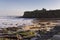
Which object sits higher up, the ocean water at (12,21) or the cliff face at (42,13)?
the cliff face at (42,13)

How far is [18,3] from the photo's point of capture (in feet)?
7.52

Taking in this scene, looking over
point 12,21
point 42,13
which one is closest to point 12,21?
point 12,21

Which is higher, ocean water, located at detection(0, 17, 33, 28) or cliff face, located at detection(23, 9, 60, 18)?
cliff face, located at detection(23, 9, 60, 18)

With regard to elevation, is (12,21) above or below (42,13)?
below

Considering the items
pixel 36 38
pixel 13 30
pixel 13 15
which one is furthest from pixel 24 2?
pixel 36 38

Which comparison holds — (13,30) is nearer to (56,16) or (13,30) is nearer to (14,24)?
(14,24)

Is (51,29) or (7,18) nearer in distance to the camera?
(7,18)

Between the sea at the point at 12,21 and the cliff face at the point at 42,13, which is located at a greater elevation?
the cliff face at the point at 42,13

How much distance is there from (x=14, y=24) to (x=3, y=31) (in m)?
0.24

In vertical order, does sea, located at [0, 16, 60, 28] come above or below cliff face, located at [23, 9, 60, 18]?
below

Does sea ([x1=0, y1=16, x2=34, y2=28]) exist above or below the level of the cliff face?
below

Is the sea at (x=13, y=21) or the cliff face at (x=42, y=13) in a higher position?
the cliff face at (x=42, y=13)

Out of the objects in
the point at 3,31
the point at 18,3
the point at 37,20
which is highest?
the point at 18,3

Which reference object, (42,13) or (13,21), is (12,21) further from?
(42,13)
